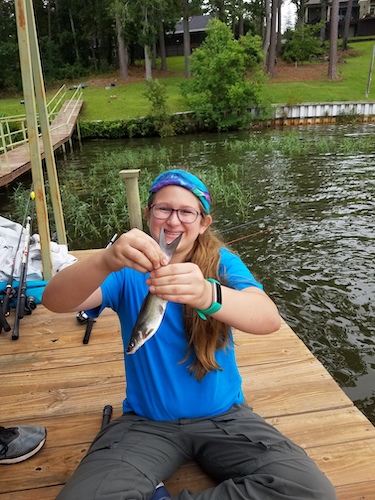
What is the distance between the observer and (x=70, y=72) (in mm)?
39375

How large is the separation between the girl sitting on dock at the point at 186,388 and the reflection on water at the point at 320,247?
8.80 ft

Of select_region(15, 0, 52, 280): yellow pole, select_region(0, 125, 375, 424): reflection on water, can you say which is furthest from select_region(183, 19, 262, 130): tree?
select_region(15, 0, 52, 280): yellow pole

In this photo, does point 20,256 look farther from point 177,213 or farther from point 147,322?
point 147,322

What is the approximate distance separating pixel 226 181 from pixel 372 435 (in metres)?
10.7

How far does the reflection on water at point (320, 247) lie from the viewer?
5.02m

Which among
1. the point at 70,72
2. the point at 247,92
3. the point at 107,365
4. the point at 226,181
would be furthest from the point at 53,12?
the point at 107,365

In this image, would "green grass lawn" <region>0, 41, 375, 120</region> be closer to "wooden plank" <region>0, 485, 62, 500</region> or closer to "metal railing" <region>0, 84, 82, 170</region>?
"metal railing" <region>0, 84, 82, 170</region>

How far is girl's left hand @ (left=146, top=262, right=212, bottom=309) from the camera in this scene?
1.43 metres

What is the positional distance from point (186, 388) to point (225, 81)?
2578 cm

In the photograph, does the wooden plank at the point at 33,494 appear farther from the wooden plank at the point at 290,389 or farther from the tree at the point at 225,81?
the tree at the point at 225,81

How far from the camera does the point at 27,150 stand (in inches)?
586

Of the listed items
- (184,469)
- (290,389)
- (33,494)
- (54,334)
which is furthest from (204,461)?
(54,334)

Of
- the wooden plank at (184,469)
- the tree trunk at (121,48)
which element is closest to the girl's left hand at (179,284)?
the wooden plank at (184,469)

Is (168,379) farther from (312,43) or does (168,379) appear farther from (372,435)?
(312,43)
